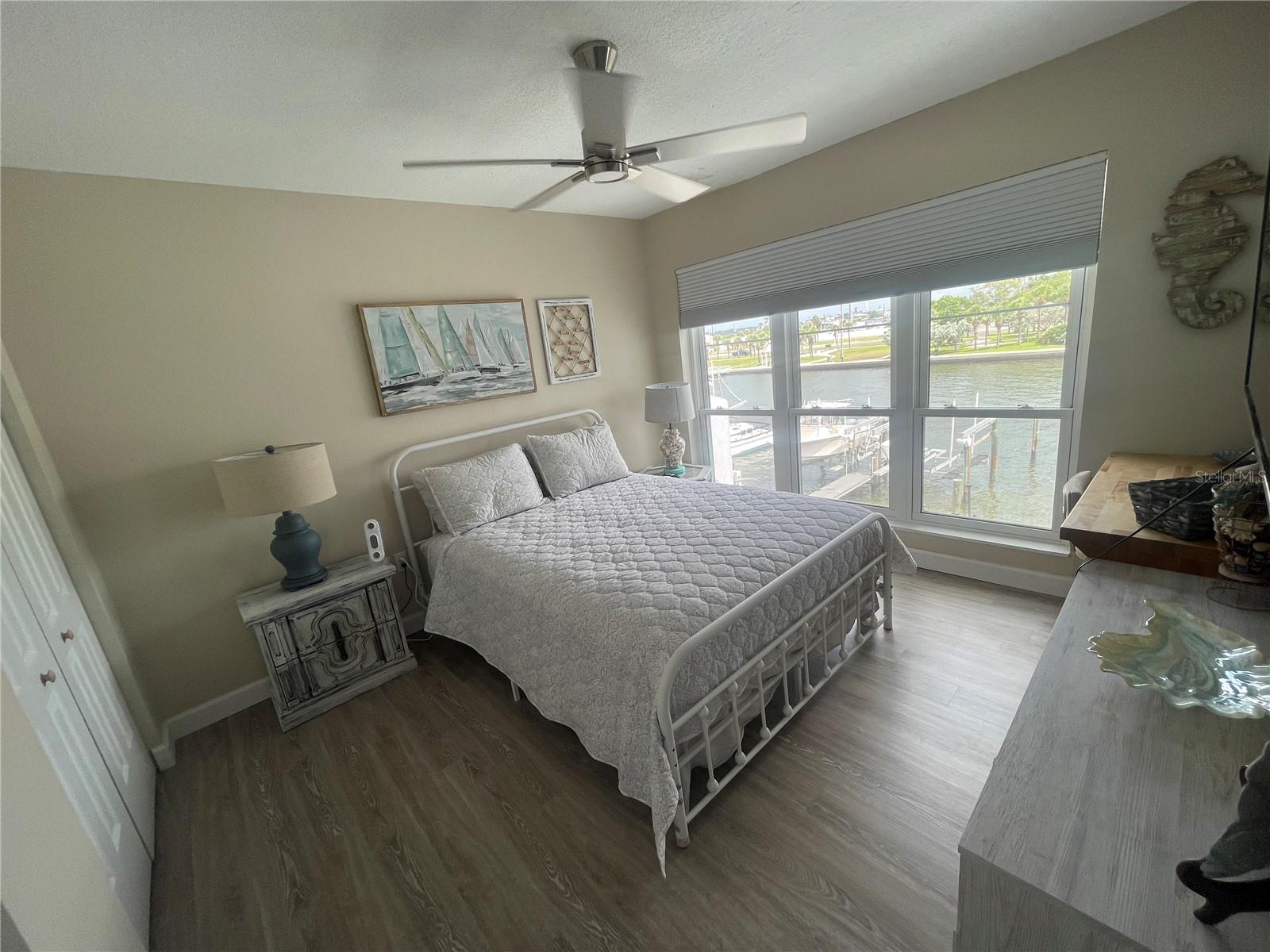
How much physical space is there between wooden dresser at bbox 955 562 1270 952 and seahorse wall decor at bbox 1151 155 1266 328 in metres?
1.94

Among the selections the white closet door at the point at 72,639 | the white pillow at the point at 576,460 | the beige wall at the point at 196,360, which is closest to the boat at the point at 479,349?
the beige wall at the point at 196,360

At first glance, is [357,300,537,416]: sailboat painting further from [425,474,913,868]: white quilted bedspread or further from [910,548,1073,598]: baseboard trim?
[910,548,1073,598]: baseboard trim

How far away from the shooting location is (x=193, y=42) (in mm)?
1385

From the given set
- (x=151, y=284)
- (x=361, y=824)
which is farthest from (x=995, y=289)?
(x=151, y=284)

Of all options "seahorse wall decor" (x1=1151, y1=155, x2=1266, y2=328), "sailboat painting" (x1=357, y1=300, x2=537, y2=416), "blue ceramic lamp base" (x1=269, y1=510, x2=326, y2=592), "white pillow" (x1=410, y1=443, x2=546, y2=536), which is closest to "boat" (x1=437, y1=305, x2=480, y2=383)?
"sailboat painting" (x1=357, y1=300, x2=537, y2=416)

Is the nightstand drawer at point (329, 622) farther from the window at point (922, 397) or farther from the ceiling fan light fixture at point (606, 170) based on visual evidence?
the window at point (922, 397)

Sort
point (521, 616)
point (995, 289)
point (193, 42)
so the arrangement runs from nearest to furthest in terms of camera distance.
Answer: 1. point (193, 42)
2. point (521, 616)
3. point (995, 289)

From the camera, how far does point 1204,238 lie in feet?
6.43

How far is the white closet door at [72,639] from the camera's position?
1.50 m

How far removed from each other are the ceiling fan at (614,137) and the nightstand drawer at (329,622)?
6.31 feet

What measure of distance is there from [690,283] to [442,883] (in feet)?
12.0

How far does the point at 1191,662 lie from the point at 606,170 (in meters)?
2.00

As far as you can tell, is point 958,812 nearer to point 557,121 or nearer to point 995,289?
point 995,289

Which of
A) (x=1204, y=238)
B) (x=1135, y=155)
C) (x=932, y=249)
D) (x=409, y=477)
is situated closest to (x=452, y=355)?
(x=409, y=477)
